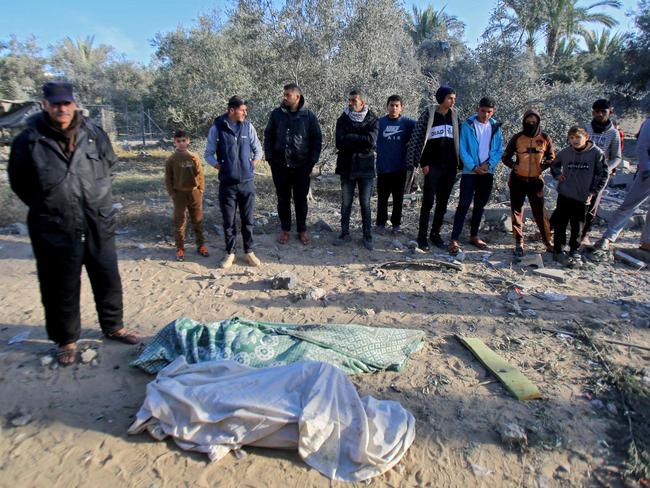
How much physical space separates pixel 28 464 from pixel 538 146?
574 centimetres

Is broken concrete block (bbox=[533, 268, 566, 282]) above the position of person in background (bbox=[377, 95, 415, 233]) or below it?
below

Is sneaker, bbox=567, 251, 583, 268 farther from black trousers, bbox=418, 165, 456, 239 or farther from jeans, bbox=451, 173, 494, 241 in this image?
black trousers, bbox=418, 165, 456, 239

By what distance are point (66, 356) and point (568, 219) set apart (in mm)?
5606

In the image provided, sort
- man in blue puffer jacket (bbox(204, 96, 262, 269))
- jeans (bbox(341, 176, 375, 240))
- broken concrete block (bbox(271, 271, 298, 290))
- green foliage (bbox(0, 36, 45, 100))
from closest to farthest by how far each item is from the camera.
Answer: broken concrete block (bbox(271, 271, 298, 290))
man in blue puffer jacket (bbox(204, 96, 262, 269))
jeans (bbox(341, 176, 375, 240))
green foliage (bbox(0, 36, 45, 100))

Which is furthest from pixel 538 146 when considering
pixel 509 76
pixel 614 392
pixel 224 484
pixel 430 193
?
pixel 224 484

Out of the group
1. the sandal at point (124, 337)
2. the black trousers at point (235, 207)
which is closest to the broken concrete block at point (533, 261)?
the black trousers at point (235, 207)

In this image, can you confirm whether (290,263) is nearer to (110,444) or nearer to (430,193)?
(430,193)

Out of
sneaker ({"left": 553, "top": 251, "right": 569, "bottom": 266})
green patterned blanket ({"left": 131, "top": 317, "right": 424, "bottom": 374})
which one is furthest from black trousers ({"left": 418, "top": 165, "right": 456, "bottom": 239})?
green patterned blanket ({"left": 131, "top": 317, "right": 424, "bottom": 374})

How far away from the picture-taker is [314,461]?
2.28 m

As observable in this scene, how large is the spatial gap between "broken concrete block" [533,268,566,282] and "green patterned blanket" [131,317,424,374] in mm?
2466

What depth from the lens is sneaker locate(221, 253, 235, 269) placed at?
499cm

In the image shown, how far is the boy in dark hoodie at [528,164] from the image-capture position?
17.5ft

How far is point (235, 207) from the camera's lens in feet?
16.5

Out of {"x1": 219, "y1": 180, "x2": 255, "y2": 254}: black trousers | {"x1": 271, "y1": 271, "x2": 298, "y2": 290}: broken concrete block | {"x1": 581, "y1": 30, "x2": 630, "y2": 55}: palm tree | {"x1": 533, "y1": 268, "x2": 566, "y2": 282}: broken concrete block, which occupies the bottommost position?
{"x1": 271, "y1": 271, "x2": 298, "y2": 290}: broken concrete block
